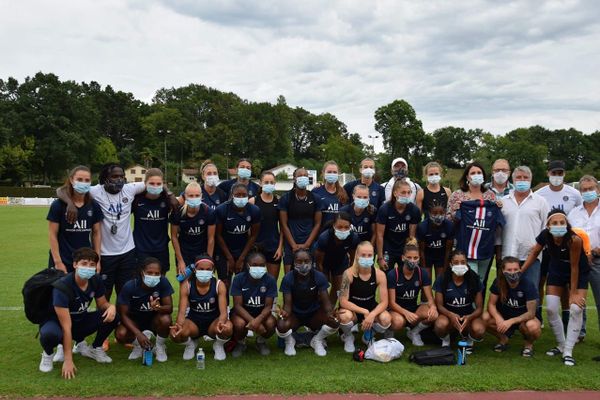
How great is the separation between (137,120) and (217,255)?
103m

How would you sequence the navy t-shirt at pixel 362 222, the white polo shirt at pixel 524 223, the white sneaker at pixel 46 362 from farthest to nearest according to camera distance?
the navy t-shirt at pixel 362 222 < the white polo shirt at pixel 524 223 < the white sneaker at pixel 46 362

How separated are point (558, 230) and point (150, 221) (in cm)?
521

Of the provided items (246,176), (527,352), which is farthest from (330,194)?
(527,352)

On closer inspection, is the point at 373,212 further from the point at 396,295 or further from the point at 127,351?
the point at 127,351

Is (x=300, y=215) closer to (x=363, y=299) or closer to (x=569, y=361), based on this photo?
(x=363, y=299)

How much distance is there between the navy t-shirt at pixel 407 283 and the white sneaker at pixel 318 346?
1157 mm

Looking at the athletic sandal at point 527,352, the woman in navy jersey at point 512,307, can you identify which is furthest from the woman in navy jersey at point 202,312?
the athletic sandal at point 527,352

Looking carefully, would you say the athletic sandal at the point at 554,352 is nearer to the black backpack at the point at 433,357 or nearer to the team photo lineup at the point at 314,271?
the team photo lineup at the point at 314,271

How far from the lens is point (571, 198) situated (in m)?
6.86

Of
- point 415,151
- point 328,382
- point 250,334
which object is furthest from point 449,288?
point 415,151

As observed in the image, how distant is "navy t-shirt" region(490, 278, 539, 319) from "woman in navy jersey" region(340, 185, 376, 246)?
73.6 inches

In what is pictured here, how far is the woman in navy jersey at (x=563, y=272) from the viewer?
18.1 feet

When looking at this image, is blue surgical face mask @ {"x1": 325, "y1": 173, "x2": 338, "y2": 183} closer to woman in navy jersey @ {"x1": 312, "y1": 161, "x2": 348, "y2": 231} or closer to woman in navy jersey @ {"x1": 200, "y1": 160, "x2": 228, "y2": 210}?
woman in navy jersey @ {"x1": 312, "y1": 161, "x2": 348, "y2": 231}

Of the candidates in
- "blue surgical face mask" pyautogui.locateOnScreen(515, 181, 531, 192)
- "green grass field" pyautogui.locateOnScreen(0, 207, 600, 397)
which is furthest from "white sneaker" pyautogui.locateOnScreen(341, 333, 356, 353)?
"blue surgical face mask" pyautogui.locateOnScreen(515, 181, 531, 192)
